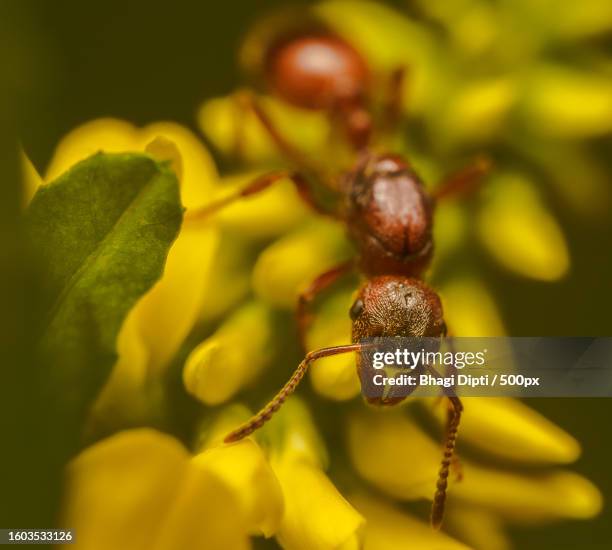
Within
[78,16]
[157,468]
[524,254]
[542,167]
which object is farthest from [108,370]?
[542,167]

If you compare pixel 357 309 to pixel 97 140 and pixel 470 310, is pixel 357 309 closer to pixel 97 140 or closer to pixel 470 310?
pixel 470 310

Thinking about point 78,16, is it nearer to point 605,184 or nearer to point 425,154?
point 425,154

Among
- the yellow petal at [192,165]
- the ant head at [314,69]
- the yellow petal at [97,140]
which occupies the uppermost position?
the ant head at [314,69]

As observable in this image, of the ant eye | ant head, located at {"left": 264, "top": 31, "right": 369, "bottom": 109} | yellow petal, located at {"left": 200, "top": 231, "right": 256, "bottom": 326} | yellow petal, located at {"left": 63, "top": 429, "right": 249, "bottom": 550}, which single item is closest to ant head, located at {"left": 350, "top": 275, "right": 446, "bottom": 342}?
the ant eye

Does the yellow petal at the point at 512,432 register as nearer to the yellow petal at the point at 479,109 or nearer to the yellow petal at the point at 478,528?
the yellow petal at the point at 478,528

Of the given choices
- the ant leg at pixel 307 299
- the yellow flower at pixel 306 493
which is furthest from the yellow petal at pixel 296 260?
the yellow flower at pixel 306 493

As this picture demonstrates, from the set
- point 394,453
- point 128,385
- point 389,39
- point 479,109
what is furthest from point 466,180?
point 128,385
